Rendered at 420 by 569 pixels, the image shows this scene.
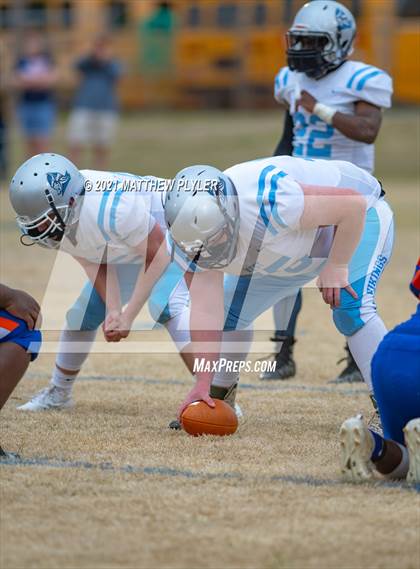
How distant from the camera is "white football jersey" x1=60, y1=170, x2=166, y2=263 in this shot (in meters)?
4.72

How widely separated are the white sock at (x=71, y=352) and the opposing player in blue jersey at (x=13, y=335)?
103 cm

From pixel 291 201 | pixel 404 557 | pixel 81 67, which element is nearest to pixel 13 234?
pixel 81 67

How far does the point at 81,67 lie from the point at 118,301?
36.7 ft

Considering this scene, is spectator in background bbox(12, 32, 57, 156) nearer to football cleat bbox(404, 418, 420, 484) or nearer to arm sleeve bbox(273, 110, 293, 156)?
arm sleeve bbox(273, 110, 293, 156)

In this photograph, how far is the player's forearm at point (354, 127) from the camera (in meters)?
5.79

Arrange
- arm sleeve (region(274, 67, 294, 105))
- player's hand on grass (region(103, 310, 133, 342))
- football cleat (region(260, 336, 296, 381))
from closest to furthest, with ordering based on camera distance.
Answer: player's hand on grass (region(103, 310, 133, 342)) → football cleat (region(260, 336, 296, 381)) → arm sleeve (region(274, 67, 294, 105))

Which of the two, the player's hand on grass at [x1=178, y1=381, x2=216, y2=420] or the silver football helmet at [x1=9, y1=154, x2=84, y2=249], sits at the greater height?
the silver football helmet at [x1=9, y1=154, x2=84, y2=249]

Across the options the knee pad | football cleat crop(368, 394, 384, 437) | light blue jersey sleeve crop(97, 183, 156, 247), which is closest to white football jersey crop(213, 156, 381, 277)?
the knee pad

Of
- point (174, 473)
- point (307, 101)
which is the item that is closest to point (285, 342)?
point (307, 101)

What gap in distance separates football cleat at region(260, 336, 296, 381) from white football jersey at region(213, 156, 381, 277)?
138 cm

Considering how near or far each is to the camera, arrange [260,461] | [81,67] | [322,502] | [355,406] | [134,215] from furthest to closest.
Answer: [81,67] < [355,406] < [134,215] < [260,461] < [322,502]

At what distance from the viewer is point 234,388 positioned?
4918 millimetres

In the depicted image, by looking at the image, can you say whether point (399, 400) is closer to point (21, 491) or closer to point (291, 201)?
point (291, 201)

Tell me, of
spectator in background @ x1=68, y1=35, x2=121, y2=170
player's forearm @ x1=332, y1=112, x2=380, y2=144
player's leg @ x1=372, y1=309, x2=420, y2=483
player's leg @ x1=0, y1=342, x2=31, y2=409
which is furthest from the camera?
spectator in background @ x1=68, y1=35, x2=121, y2=170
